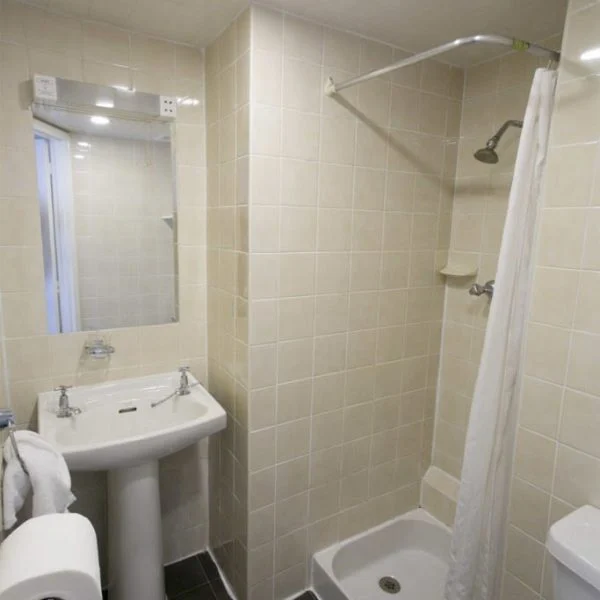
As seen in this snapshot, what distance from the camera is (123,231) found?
5.36 ft

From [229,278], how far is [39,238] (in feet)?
2.21

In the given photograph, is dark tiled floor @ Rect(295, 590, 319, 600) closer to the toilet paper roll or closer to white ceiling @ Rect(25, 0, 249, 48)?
the toilet paper roll

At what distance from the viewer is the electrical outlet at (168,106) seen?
62.6 inches

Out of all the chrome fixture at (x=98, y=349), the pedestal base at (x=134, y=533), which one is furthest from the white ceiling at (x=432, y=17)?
the pedestal base at (x=134, y=533)

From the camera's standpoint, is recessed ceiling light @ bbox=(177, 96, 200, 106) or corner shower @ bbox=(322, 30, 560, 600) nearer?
corner shower @ bbox=(322, 30, 560, 600)

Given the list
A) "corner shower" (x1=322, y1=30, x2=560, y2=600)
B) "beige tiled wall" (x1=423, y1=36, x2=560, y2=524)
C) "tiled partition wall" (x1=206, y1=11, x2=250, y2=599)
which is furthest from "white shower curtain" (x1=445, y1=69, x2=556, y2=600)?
"tiled partition wall" (x1=206, y1=11, x2=250, y2=599)

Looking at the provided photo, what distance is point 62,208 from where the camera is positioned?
1.51m

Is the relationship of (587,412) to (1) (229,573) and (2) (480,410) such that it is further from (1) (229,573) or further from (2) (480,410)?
(1) (229,573)

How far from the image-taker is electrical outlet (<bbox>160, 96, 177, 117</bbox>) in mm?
1590

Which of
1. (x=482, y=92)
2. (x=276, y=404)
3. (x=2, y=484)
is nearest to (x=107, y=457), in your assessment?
(x=2, y=484)

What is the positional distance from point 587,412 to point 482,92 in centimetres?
133

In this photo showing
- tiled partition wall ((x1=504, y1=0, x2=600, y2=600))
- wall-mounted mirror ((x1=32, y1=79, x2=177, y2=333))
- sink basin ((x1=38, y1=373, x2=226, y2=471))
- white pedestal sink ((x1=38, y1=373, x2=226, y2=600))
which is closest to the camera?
tiled partition wall ((x1=504, y1=0, x2=600, y2=600))

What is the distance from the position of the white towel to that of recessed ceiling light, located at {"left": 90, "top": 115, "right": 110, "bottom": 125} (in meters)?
1.10

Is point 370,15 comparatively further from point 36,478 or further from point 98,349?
point 36,478
